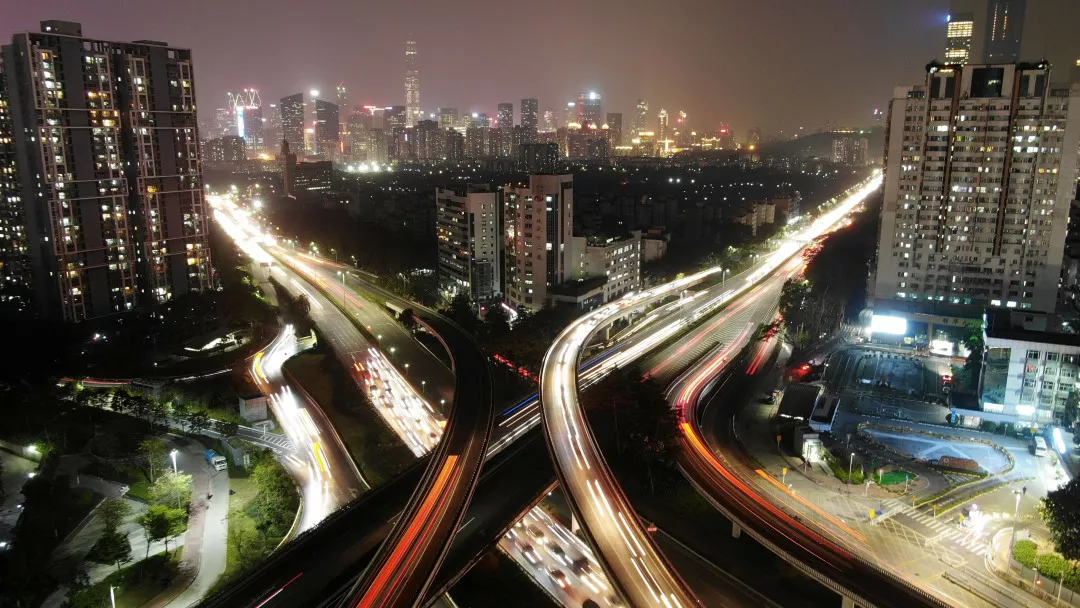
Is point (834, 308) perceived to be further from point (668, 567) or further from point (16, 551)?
point (16, 551)

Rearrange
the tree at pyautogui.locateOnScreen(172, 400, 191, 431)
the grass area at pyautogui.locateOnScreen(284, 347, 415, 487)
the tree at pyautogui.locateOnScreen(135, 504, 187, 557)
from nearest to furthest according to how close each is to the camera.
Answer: the tree at pyautogui.locateOnScreen(135, 504, 187, 557)
the grass area at pyautogui.locateOnScreen(284, 347, 415, 487)
the tree at pyautogui.locateOnScreen(172, 400, 191, 431)

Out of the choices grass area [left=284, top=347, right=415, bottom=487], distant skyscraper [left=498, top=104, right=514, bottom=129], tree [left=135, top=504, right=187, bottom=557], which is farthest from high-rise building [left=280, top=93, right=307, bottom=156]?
tree [left=135, top=504, right=187, bottom=557]

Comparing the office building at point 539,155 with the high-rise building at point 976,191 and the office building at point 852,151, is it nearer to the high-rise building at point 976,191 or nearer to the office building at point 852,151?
the high-rise building at point 976,191

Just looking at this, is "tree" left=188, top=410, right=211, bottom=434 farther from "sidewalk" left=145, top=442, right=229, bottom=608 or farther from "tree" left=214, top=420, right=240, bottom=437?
"sidewalk" left=145, top=442, right=229, bottom=608

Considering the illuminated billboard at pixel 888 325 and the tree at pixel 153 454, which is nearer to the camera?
the tree at pixel 153 454

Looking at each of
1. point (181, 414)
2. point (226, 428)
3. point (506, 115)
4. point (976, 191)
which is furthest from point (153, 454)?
point (506, 115)

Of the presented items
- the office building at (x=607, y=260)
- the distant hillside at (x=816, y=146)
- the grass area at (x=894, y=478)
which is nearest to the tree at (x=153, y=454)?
the grass area at (x=894, y=478)
